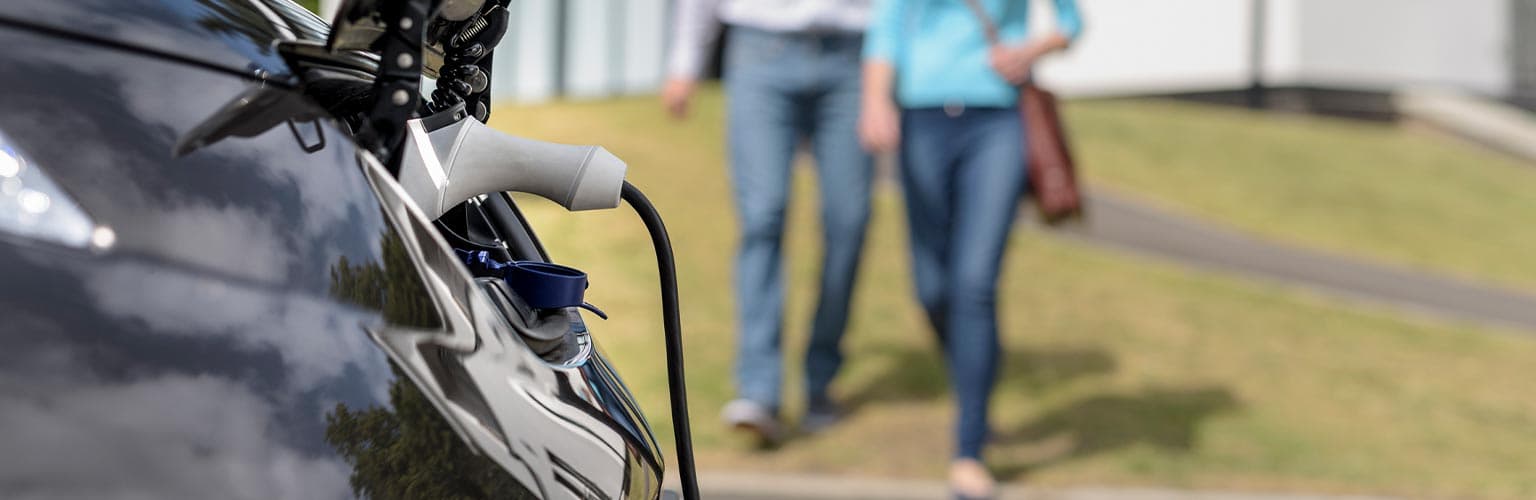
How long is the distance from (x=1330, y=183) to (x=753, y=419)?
11364mm

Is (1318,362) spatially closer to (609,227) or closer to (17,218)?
(609,227)

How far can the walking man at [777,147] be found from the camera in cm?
503

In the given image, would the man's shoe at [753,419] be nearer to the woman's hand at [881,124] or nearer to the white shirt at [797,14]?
the woman's hand at [881,124]

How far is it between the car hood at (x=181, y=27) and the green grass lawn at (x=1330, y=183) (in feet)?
37.0

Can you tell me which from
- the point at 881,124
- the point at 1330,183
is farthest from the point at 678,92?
the point at 1330,183

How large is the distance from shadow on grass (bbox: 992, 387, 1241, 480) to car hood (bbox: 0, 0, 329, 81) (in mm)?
4047

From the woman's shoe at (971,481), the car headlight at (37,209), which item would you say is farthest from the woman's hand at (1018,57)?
the car headlight at (37,209)

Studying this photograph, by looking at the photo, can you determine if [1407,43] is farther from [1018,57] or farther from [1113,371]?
[1018,57]

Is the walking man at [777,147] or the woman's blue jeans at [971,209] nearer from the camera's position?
the woman's blue jeans at [971,209]

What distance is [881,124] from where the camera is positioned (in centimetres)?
472

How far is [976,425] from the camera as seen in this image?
4484mm

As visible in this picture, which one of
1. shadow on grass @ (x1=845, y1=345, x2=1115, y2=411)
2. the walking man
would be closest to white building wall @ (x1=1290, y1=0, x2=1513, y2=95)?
shadow on grass @ (x1=845, y1=345, x2=1115, y2=411)

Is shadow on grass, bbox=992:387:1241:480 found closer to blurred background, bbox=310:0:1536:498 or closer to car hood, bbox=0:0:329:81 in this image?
blurred background, bbox=310:0:1536:498

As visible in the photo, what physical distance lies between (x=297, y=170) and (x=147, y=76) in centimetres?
11
